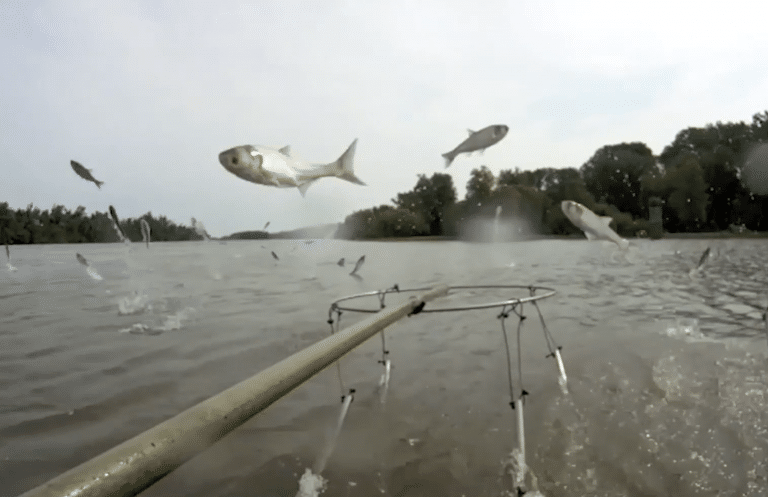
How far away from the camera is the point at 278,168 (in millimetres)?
2605

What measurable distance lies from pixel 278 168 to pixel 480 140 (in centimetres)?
561

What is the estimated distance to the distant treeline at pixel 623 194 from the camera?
87.6m

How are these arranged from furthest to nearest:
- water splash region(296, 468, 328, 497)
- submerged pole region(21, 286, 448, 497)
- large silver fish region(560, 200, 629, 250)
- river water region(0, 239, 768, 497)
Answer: large silver fish region(560, 200, 629, 250), river water region(0, 239, 768, 497), water splash region(296, 468, 328, 497), submerged pole region(21, 286, 448, 497)

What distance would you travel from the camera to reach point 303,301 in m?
22.3

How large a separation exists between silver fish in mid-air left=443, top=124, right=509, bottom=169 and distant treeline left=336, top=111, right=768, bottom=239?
74801mm

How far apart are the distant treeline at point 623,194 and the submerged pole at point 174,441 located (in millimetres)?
80256

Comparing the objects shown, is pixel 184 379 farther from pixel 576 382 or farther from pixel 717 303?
pixel 717 303

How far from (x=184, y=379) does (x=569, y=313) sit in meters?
13.9

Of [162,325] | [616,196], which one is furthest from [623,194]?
[162,325]

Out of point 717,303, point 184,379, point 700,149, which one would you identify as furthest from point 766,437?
point 700,149

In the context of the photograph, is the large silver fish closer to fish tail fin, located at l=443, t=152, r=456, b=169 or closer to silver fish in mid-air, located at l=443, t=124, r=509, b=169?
silver fish in mid-air, located at l=443, t=124, r=509, b=169

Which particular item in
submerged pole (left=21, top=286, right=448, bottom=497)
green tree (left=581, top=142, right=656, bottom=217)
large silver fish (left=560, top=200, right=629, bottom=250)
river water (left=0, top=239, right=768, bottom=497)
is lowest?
river water (left=0, top=239, right=768, bottom=497)

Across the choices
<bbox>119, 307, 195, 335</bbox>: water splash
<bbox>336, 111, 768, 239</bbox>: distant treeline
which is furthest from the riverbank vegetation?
<bbox>119, 307, 195, 335</bbox>: water splash

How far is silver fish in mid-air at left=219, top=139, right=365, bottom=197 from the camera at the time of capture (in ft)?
7.98
